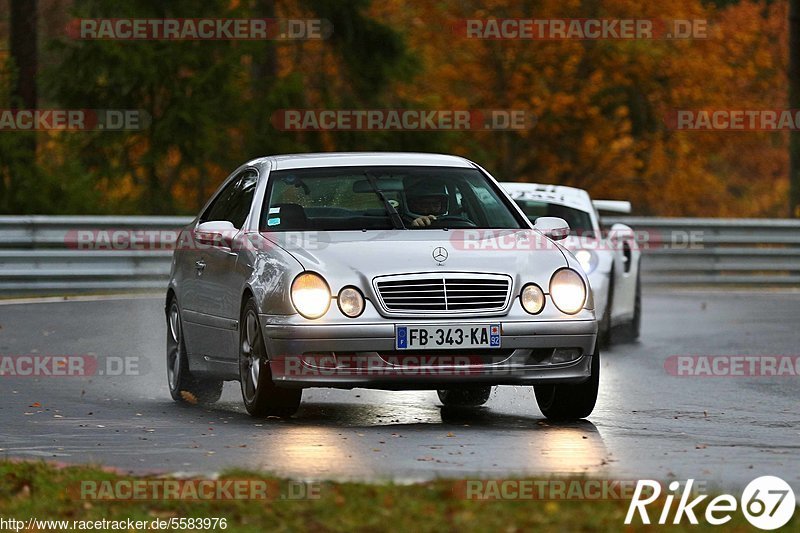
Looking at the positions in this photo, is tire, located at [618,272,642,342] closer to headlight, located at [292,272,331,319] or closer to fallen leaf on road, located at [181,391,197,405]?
fallen leaf on road, located at [181,391,197,405]

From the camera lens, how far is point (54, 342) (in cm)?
1695

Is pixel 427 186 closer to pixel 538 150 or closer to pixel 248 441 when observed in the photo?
pixel 248 441

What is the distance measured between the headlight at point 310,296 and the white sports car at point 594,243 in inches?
270

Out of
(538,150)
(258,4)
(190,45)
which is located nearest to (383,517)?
(190,45)

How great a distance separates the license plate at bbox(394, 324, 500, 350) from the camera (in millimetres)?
10469

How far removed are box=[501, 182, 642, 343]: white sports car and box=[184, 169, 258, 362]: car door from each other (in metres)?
5.17

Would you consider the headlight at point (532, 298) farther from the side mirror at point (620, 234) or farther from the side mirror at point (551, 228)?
the side mirror at point (620, 234)

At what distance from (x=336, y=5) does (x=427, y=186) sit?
25.5 metres

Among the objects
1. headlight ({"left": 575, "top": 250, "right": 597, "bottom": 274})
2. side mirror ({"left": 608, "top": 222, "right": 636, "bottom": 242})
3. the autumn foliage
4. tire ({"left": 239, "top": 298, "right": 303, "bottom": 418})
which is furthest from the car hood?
the autumn foliage

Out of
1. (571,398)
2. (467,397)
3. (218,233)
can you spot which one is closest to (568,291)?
(571,398)

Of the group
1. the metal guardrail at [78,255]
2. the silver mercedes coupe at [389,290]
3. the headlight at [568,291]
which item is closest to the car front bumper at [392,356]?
the silver mercedes coupe at [389,290]

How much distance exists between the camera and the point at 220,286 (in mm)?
11820

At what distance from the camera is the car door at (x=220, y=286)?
11570mm

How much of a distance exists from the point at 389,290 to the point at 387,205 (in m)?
1.27
